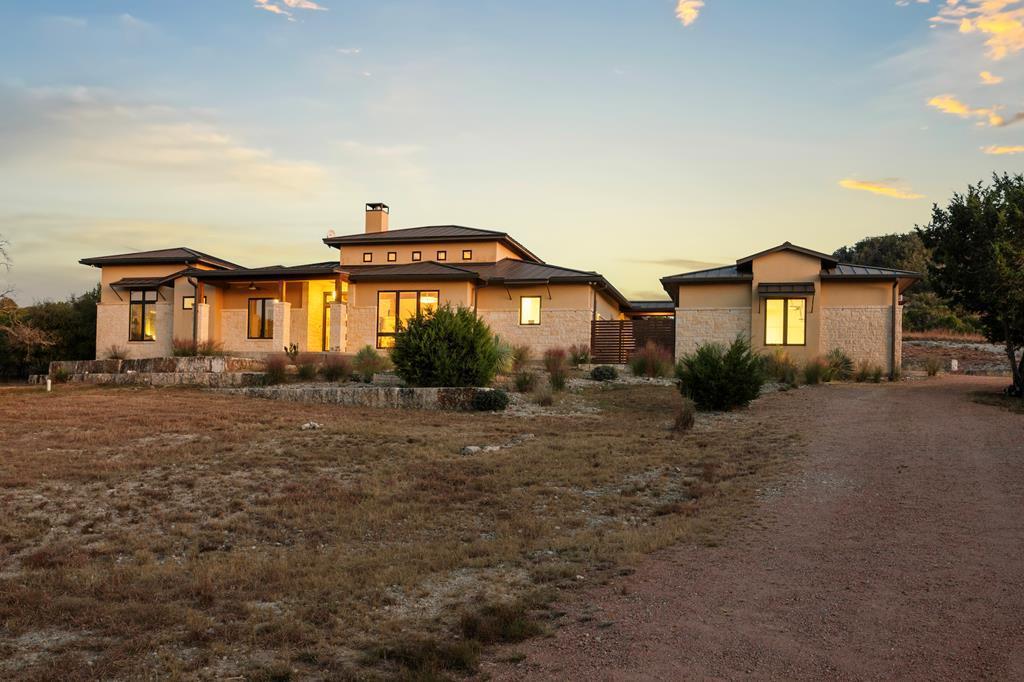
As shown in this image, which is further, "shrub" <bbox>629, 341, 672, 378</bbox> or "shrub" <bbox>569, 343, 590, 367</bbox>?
"shrub" <bbox>569, 343, 590, 367</bbox>

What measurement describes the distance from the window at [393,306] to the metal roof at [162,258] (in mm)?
9060

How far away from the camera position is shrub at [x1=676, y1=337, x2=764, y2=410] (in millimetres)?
18453

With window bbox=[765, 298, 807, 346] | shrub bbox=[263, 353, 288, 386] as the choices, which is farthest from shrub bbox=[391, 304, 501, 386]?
window bbox=[765, 298, 807, 346]

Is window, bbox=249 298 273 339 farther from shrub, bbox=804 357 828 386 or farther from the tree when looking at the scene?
the tree

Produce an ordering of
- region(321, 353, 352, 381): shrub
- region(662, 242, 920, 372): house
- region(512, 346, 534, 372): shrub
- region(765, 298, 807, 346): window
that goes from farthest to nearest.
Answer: region(765, 298, 807, 346): window, region(662, 242, 920, 372): house, region(512, 346, 534, 372): shrub, region(321, 353, 352, 381): shrub

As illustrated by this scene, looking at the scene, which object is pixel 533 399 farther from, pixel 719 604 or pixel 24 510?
pixel 719 604

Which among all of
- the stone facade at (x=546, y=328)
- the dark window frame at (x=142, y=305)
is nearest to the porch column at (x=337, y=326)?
the stone facade at (x=546, y=328)

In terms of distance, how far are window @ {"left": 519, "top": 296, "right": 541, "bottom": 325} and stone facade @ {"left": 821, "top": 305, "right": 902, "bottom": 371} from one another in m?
10.4

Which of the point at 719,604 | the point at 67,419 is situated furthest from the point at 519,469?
the point at 67,419

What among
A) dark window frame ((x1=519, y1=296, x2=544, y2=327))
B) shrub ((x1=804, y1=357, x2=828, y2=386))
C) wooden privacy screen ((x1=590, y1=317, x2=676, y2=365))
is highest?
dark window frame ((x1=519, y1=296, x2=544, y2=327))

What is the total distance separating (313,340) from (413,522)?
23.8m

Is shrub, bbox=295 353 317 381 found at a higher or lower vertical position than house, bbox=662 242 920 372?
lower

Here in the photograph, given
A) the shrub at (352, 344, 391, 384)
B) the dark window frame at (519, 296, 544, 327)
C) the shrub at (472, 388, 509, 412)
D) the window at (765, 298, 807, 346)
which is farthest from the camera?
the dark window frame at (519, 296, 544, 327)

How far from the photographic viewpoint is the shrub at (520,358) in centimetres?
2531
